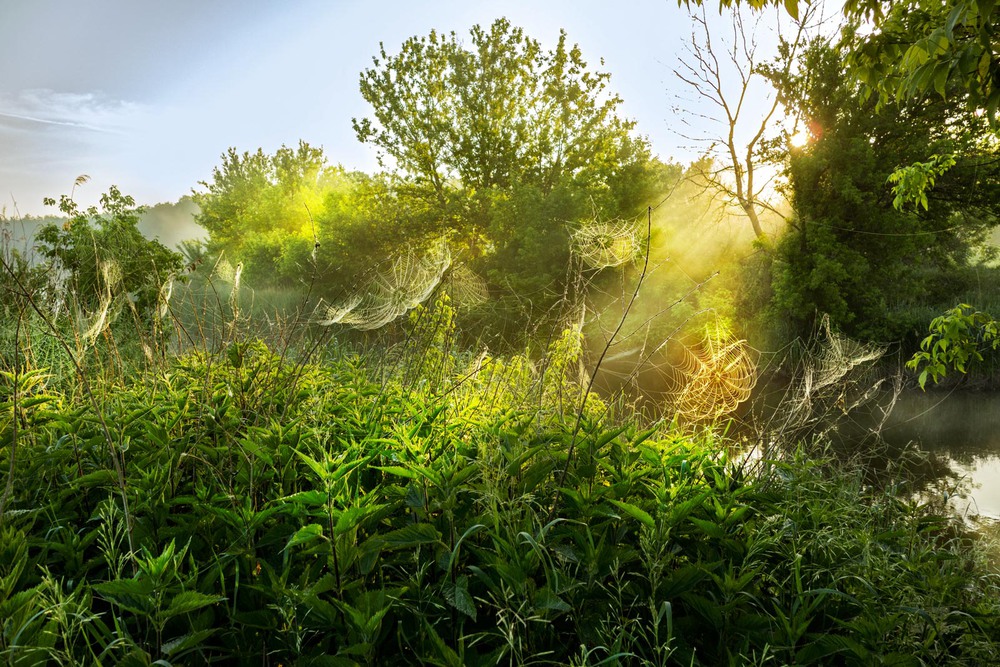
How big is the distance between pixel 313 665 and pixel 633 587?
0.79 meters

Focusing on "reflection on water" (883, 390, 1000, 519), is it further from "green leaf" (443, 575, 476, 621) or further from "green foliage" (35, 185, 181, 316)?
"green foliage" (35, 185, 181, 316)

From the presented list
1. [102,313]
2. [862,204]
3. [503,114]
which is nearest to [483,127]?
[503,114]

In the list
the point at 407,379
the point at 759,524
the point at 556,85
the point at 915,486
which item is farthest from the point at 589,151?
the point at 759,524

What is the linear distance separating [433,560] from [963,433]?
466 inches

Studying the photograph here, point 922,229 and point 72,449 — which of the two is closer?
point 72,449

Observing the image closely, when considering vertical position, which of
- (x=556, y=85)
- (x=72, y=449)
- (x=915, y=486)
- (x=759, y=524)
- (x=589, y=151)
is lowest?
(x=915, y=486)

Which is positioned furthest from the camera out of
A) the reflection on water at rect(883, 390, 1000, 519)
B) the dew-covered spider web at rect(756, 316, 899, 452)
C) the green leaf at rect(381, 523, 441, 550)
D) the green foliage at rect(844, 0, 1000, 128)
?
the reflection on water at rect(883, 390, 1000, 519)

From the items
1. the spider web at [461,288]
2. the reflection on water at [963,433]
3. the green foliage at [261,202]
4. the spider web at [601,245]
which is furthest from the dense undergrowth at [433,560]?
the green foliage at [261,202]

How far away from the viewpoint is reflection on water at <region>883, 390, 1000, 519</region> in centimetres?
766

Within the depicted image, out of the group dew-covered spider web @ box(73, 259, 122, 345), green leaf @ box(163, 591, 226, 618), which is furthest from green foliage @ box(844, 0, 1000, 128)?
dew-covered spider web @ box(73, 259, 122, 345)

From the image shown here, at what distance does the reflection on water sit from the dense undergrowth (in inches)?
260

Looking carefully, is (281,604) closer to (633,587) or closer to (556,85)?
(633,587)

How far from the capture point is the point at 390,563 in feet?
5.21

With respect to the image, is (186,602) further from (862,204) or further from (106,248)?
(862,204)
